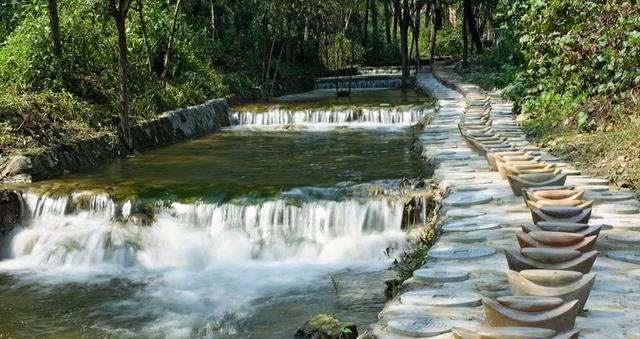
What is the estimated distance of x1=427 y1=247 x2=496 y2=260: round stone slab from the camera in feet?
15.9

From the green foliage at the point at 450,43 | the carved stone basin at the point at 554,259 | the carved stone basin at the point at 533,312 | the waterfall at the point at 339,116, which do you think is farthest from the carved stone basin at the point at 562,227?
the green foliage at the point at 450,43

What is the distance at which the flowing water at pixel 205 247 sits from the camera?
6805mm

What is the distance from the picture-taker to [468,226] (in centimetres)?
570

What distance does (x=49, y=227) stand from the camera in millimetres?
9719

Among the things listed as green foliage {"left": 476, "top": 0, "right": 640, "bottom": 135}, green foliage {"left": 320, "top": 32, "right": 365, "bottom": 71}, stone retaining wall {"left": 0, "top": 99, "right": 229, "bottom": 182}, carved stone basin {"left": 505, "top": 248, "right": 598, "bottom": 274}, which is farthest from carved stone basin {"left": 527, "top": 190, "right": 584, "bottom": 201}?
green foliage {"left": 320, "top": 32, "right": 365, "bottom": 71}

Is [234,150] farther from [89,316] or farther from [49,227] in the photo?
[89,316]

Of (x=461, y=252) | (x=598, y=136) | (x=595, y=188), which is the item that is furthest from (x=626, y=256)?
(x=598, y=136)

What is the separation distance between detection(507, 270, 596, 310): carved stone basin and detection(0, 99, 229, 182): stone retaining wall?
906cm

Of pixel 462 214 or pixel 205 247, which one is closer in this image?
pixel 462 214

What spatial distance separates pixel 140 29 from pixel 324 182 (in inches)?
412

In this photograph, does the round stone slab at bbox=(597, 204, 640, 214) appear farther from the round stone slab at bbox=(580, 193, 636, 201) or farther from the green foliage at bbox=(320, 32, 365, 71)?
the green foliage at bbox=(320, 32, 365, 71)

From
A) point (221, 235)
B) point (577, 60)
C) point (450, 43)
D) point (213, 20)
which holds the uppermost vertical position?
point (213, 20)

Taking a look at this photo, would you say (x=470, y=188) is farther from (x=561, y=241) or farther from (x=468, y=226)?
(x=561, y=241)

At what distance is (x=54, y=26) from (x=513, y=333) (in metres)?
12.9
